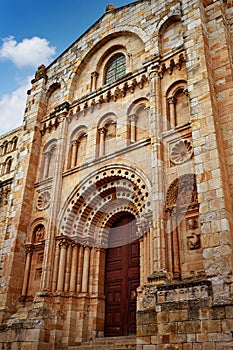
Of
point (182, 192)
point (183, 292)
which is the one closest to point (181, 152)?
point (182, 192)

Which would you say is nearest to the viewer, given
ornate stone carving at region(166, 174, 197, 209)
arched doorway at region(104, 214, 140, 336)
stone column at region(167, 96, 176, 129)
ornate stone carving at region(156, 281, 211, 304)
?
ornate stone carving at region(156, 281, 211, 304)

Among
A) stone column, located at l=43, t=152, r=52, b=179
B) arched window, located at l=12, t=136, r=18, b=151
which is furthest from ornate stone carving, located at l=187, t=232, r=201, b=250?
arched window, located at l=12, t=136, r=18, b=151

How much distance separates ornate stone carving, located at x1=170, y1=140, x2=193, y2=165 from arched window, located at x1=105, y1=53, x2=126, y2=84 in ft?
15.6

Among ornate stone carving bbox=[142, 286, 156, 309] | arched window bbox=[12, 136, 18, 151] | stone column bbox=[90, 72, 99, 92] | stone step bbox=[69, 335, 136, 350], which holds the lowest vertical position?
stone step bbox=[69, 335, 136, 350]

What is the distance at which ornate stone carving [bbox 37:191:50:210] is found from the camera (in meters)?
13.2

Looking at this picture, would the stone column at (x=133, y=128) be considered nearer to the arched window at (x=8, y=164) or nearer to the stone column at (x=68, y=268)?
the stone column at (x=68, y=268)

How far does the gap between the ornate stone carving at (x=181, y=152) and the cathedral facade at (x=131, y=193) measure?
4 centimetres

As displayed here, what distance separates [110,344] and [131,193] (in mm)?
4247

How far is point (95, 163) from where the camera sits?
40.3 feet

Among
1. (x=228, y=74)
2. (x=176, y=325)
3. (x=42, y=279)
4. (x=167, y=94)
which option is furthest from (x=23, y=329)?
(x=228, y=74)

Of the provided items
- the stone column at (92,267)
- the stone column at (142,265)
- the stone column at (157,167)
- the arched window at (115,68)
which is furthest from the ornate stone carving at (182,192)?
the arched window at (115,68)

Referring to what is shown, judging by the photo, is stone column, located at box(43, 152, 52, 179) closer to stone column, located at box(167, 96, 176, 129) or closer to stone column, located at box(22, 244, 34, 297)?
stone column, located at box(22, 244, 34, 297)

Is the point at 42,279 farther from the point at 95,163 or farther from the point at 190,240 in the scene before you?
the point at 190,240

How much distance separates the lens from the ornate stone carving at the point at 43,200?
13177 mm
